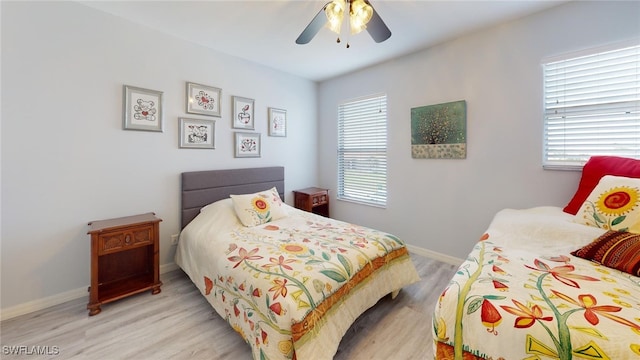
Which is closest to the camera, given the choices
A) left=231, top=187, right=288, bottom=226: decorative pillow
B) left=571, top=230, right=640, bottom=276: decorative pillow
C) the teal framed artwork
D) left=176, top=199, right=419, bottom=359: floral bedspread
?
left=571, top=230, right=640, bottom=276: decorative pillow

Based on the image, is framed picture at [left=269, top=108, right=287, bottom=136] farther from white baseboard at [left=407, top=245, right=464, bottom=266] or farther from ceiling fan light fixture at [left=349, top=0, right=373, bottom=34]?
white baseboard at [left=407, top=245, right=464, bottom=266]

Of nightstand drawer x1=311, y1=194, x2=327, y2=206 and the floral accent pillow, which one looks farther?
nightstand drawer x1=311, y1=194, x2=327, y2=206

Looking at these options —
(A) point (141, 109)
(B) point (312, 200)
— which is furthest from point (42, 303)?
(B) point (312, 200)

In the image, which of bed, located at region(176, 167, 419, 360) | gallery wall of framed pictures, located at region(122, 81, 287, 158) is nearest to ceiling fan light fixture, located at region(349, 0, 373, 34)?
bed, located at region(176, 167, 419, 360)

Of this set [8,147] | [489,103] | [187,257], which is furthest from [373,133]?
[8,147]

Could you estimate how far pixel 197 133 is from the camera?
281 centimetres

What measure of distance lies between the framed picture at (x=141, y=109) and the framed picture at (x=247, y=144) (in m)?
0.88

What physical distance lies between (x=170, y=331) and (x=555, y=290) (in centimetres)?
228

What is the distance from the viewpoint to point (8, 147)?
1.85m

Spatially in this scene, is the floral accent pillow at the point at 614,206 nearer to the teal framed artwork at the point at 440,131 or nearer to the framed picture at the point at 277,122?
the teal framed artwork at the point at 440,131

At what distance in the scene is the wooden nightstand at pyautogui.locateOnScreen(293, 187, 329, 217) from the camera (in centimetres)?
362

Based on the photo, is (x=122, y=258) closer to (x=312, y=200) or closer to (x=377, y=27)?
(x=312, y=200)

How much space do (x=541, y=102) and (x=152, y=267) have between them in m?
3.91

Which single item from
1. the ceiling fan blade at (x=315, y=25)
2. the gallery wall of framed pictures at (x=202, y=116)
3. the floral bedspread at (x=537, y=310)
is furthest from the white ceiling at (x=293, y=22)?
the floral bedspread at (x=537, y=310)
